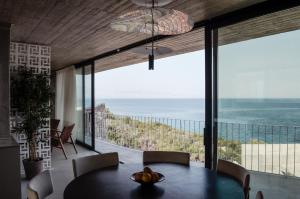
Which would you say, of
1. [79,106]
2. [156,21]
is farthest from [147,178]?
[79,106]

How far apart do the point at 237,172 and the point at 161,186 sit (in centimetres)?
67

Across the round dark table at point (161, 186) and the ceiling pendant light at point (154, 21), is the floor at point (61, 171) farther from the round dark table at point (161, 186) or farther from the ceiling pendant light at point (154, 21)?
the ceiling pendant light at point (154, 21)

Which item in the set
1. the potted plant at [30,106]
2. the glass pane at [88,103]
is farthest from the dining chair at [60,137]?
the potted plant at [30,106]

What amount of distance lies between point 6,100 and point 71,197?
252 cm

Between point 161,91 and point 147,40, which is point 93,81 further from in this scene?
point 161,91

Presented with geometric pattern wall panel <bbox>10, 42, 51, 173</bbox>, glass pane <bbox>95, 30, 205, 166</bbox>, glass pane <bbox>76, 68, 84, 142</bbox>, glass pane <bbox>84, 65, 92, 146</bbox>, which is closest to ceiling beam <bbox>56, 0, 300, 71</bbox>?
glass pane <bbox>95, 30, 205, 166</bbox>

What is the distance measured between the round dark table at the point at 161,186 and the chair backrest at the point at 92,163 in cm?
25

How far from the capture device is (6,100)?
11.7ft

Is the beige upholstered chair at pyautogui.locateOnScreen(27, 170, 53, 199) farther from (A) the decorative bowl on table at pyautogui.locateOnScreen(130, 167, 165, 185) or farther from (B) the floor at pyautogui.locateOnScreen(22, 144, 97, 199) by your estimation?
(B) the floor at pyautogui.locateOnScreen(22, 144, 97, 199)

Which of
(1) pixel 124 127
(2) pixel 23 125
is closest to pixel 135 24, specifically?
(2) pixel 23 125

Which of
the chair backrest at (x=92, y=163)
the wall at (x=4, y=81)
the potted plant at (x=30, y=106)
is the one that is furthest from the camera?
the potted plant at (x=30, y=106)

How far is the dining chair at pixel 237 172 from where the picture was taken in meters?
1.81

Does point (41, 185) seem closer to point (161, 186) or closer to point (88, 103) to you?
point (161, 186)

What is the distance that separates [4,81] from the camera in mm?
3568
